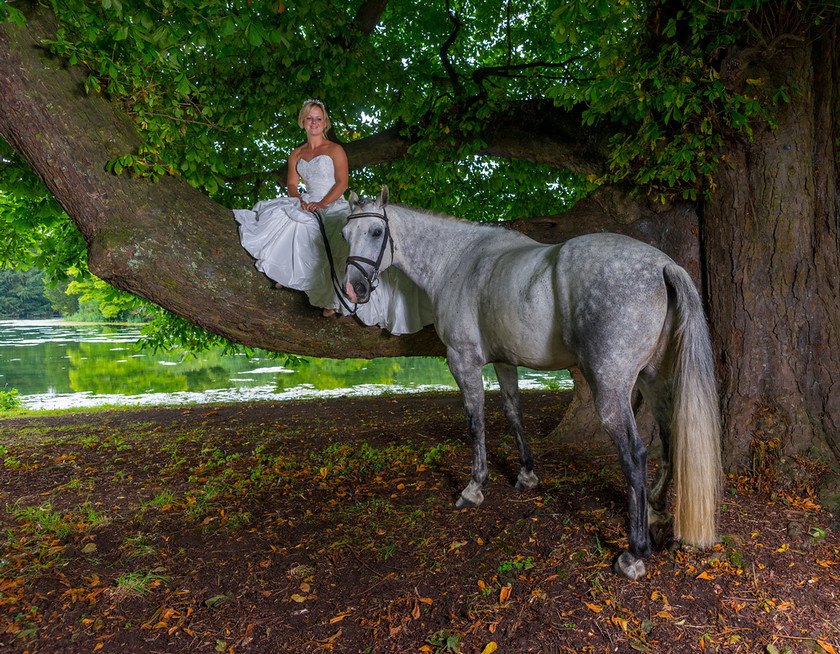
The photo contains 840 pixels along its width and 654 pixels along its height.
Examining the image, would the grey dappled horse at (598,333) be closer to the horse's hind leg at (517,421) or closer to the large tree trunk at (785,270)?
the horse's hind leg at (517,421)

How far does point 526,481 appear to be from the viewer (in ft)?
14.6

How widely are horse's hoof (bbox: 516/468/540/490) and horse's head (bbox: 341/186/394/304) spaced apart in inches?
78.9

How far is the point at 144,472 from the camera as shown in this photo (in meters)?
5.62

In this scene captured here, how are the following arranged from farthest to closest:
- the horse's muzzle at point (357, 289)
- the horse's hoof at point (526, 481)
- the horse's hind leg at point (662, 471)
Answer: the horse's hoof at point (526, 481)
the horse's muzzle at point (357, 289)
the horse's hind leg at point (662, 471)

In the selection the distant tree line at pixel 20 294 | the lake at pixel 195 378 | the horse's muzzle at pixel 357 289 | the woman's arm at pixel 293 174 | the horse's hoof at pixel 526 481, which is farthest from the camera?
the distant tree line at pixel 20 294

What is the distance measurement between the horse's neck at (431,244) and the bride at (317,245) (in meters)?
0.53

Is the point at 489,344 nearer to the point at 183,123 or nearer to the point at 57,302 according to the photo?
the point at 183,123

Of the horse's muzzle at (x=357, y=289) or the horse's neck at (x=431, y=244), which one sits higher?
the horse's neck at (x=431, y=244)

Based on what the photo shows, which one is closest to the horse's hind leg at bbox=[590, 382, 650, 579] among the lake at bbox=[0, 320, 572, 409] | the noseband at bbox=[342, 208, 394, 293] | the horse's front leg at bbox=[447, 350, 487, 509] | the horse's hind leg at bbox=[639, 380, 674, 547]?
the horse's hind leg at bbox=[639, 380, 674, 547]

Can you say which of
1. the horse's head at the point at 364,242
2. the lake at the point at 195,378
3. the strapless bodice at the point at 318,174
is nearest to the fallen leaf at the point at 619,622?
the horse's head at the point at 364,242

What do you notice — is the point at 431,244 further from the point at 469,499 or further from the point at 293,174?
the point at 469,499

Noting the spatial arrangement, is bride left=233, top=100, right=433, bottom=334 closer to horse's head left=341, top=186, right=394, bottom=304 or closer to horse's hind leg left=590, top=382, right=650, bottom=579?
horse's head left=341, top=186, right=394, bottom=304

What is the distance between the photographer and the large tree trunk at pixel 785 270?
415 cm

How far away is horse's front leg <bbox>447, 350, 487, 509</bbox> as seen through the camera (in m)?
4.22
